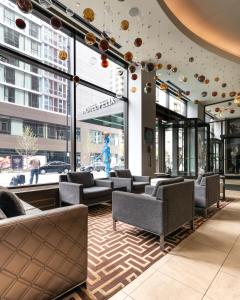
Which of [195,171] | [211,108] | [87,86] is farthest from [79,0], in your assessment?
[211,108]

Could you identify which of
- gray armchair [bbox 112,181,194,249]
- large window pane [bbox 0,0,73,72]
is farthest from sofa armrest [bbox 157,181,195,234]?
large window pane [bbox 0,0,73,72]

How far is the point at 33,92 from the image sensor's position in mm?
4168

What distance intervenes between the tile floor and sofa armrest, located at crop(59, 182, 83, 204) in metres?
2.01

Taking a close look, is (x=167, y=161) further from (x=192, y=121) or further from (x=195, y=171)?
(x=192, y=121)

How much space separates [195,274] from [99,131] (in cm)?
449

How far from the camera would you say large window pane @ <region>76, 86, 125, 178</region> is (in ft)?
17.1

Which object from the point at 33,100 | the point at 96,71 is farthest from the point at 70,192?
the point at 96,71

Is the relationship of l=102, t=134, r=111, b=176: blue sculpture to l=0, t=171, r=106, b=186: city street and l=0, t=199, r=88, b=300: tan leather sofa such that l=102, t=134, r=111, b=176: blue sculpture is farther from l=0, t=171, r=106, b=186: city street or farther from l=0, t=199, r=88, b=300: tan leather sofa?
l=0, t=199, r=88, b=300: tan leather sofa

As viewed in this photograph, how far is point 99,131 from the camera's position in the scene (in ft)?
19.4

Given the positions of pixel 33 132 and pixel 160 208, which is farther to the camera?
pixel 33 132

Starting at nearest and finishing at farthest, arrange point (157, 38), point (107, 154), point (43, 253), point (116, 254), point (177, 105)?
1. point (43, 253)
2. point (116, 254)
3. point (157, 38)
4. point (107, 154)
5. point (177, 105)

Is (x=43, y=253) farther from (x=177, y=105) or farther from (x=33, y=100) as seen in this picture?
(x=177, y=105)

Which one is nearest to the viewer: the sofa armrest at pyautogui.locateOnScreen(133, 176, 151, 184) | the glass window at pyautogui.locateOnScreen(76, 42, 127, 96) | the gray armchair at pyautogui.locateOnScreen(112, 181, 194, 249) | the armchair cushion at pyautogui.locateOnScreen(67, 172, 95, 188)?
the gray armchair at pyautogui.locateOnScreen(112, 181, 194, 249)

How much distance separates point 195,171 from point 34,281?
7.70 m
